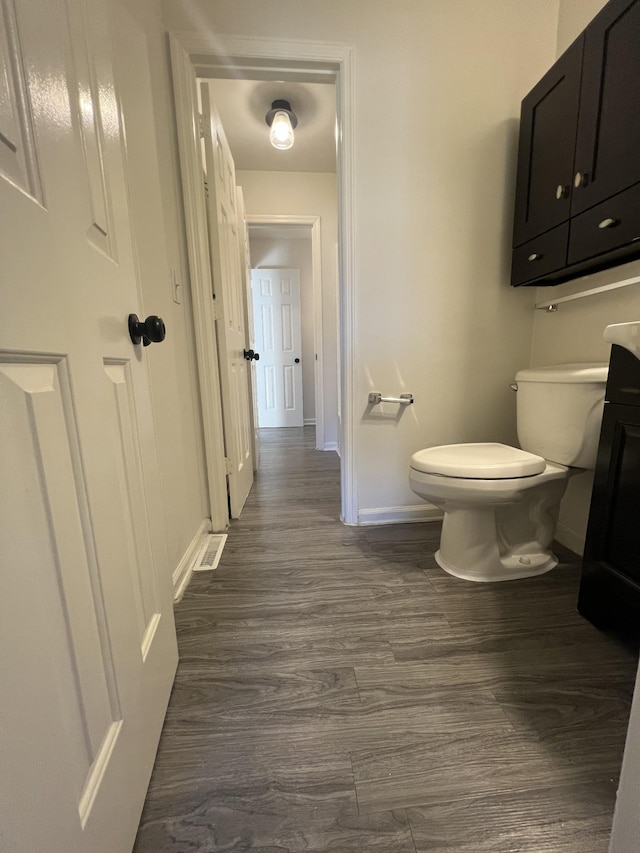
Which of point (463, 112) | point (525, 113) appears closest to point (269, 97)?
point (463, 112)

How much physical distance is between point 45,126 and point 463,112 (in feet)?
5.60

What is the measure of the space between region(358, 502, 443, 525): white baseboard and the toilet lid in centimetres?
53

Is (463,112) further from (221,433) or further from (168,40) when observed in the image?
(221,433)

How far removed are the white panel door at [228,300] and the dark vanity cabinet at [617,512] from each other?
144 centimetres

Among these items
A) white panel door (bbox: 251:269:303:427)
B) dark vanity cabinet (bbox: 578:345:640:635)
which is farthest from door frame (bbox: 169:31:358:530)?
white panel door (bbox: 251:269:303:427)

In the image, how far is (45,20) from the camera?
1.46ft

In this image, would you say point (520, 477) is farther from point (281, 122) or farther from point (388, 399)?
point (281, 122)

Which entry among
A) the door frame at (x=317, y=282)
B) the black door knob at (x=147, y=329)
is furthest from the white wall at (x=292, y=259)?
the black door knob at (x=147, y=329)

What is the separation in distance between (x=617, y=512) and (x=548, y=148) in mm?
1302

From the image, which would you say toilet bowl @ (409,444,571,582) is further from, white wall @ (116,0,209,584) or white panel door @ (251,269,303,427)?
white panel door @ (251,269,303,427)

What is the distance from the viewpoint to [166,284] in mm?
1274

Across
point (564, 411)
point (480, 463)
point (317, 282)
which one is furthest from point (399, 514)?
point (317, 282)

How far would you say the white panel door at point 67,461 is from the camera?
0.35 m

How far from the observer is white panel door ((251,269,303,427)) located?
13.9 feet
